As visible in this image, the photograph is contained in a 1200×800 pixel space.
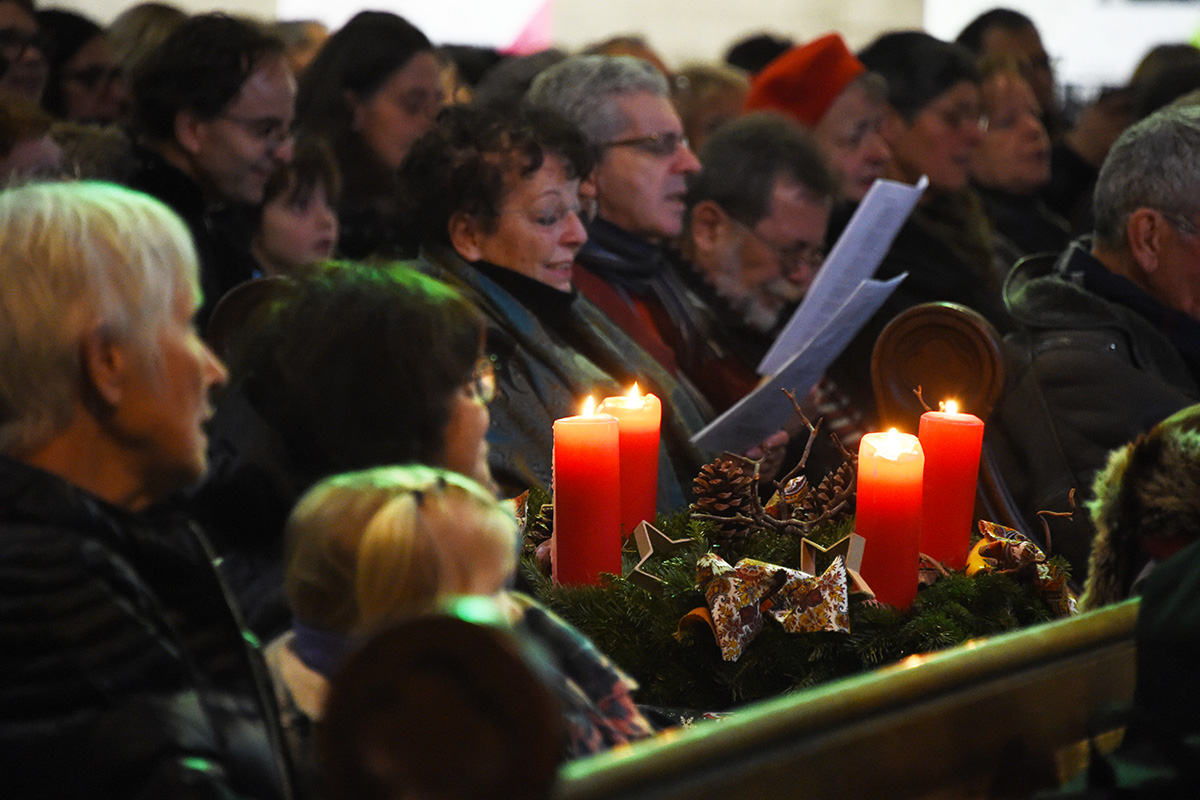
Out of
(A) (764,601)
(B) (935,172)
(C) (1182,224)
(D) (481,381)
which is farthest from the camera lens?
(B) (935,172)

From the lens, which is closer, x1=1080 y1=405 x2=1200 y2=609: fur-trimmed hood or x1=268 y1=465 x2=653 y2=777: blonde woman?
x1=268 y1=465 x2=653 y2=777: blonde woman

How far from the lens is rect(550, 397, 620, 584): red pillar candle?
6.10ft

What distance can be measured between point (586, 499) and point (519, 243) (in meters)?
1.20

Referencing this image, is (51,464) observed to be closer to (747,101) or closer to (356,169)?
(356,169)

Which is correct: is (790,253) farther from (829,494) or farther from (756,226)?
(829,494)

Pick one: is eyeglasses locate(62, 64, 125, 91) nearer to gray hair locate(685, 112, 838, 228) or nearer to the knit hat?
gray hair locate(685, 112, 838, 228)

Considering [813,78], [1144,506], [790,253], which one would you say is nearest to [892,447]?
[1144,506]

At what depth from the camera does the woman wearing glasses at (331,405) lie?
5.00ft

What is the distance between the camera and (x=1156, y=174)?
122 inches

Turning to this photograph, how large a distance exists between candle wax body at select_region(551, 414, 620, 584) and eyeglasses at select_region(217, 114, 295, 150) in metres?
2.09

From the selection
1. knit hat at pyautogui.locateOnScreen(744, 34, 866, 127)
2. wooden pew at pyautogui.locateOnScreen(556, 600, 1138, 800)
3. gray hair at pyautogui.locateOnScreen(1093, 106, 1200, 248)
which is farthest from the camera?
knit hat at pyautogui.locateOnScreen(744, 34, 866, 127)

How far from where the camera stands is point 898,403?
245 centimetres

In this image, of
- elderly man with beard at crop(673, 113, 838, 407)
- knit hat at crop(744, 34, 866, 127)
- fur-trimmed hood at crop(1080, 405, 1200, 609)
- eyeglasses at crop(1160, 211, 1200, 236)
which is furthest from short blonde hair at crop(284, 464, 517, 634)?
knit hat at crop(744, 34, 866, 127)

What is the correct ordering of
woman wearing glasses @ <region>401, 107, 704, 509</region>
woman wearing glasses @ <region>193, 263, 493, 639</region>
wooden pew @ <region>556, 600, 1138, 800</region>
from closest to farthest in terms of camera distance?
wooden pew @ <region>556, 600, 1138, 800</region> < woman wearing glasses @ <region>193, 263, 493, 639</region> < woman wearing glasses @ <region>401, 107, 704, 509</region>
